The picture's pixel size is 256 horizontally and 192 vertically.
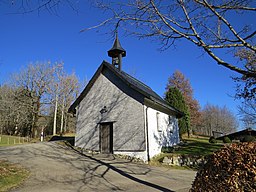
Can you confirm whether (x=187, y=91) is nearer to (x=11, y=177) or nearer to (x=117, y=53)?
(x=117, y=53)

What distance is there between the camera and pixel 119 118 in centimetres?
1602

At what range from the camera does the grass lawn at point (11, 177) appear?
7.76 metres

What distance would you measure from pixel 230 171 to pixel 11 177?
28.9 ft

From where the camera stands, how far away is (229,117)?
214 ft

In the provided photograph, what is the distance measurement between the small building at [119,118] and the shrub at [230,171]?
1081 centimetres

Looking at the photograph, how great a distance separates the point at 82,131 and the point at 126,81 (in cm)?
590

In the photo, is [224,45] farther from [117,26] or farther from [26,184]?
[26,184]

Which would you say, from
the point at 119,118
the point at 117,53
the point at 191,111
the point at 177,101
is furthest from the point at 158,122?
the point at 191,111

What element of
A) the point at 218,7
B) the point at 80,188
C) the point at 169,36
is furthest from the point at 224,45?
the point at 80,188

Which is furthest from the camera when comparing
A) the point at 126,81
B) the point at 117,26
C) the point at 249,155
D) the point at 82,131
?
the point at 82,131

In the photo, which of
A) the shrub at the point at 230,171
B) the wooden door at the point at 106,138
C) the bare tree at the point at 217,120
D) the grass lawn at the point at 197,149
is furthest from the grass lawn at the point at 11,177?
the bare tree at the point at 217,120

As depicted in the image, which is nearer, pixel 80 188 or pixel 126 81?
pixel 80 188

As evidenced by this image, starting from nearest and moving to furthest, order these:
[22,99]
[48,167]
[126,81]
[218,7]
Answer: [218,7], [48,167], [126,81], [22,99]

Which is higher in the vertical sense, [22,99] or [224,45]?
[22,99]
